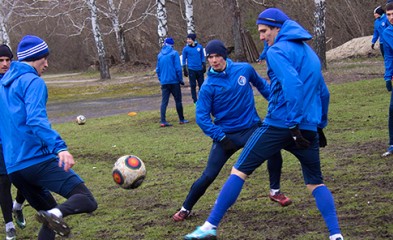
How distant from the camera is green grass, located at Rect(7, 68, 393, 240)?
5.92 meters

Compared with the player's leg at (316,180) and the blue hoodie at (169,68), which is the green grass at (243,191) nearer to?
the player's leg at (316,180)

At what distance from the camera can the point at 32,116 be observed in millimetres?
4855

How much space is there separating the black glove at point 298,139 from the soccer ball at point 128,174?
1769 mm

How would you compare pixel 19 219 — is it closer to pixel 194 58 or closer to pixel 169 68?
pixel 169 68

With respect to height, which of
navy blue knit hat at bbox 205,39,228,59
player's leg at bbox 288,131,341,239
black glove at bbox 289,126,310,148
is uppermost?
navy blue knit hat at bbox 205,39,228,59

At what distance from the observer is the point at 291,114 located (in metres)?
4.84

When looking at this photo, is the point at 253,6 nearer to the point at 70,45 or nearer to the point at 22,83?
the point at 70,45

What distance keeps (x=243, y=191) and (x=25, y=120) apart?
3.29m

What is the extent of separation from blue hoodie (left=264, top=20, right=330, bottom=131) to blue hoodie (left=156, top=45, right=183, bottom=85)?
9.44 meters

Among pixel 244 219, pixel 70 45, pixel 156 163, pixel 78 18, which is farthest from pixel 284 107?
pixel 70 45

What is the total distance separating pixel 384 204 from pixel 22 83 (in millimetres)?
3716

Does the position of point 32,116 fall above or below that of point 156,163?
above

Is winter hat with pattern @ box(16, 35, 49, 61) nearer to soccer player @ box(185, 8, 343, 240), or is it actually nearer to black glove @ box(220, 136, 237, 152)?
soccer player @ box(185, 8, 343, 240)

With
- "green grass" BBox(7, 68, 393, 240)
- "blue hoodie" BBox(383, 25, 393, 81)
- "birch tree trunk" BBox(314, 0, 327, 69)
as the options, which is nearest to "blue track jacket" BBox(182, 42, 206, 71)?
"green grass" BBox(7, 68, 393, 240)
